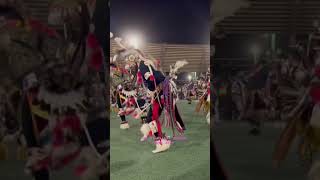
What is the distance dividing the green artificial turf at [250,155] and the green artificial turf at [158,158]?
1225 millimetres

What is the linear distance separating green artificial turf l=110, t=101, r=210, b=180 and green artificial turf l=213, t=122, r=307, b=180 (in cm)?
123

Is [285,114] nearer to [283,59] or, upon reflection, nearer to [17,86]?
[283,59]

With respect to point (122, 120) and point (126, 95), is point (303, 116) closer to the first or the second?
point (122, 120)

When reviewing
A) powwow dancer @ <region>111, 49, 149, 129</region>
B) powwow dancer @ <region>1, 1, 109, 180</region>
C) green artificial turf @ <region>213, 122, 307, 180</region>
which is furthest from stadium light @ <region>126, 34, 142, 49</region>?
green artificial turf @ <region>213, 122, 307, 180</region>

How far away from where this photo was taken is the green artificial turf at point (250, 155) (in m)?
2.18

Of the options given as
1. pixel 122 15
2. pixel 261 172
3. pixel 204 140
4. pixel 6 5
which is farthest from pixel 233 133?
pixel 122 15

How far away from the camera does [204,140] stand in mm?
5410

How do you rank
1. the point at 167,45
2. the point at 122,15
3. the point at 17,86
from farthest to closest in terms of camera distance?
the point at 167,45 < the point at 122,15 < the point at 17,86

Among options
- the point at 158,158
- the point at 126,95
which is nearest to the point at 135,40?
the point at 126,95

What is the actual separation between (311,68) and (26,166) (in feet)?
6.08

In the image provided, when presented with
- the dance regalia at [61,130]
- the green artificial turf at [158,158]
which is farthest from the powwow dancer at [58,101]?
the green artificial turf at [158,158]

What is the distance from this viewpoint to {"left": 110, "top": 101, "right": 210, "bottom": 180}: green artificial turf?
3.53 m

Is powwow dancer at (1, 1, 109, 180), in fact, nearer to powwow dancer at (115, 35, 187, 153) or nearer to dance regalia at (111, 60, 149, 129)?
powwow dancer at (115, 35, 187, 153)

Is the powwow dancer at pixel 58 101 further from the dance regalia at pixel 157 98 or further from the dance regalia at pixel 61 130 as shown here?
the dance regalia at pixel 157 98
